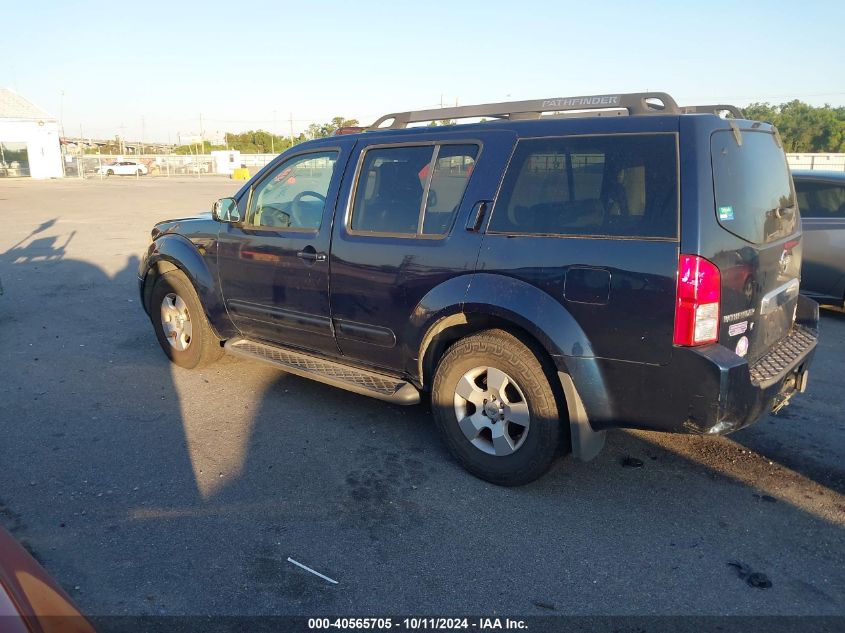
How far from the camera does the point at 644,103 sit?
3.55 meters

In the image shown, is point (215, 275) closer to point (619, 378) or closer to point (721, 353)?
point (619, 378)

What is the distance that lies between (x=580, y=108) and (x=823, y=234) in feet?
16.0

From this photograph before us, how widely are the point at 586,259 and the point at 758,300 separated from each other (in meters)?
0.93

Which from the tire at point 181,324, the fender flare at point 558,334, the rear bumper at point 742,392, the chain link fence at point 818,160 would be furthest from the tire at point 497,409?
the chain link fence at point 818,160

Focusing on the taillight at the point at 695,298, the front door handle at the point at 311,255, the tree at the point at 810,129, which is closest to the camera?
the taillight at the point at 695,298

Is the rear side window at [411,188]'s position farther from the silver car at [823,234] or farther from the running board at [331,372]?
the silver car at [823,234]

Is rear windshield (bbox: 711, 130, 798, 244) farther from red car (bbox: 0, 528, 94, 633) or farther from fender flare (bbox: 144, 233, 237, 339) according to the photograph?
fender flare (bbox: 144, 233, 237, 339)

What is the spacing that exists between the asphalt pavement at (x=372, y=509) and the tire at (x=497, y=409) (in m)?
0.16

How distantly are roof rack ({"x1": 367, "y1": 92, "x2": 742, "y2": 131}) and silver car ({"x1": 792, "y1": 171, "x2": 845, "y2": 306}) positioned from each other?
13.9 ft

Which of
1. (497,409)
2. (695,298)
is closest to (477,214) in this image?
(497,409)

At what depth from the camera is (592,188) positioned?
3.38m

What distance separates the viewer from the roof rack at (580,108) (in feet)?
11.7

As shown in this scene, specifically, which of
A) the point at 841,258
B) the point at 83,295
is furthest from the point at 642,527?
the point at 83,295

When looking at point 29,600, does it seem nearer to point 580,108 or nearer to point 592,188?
point 592,188
